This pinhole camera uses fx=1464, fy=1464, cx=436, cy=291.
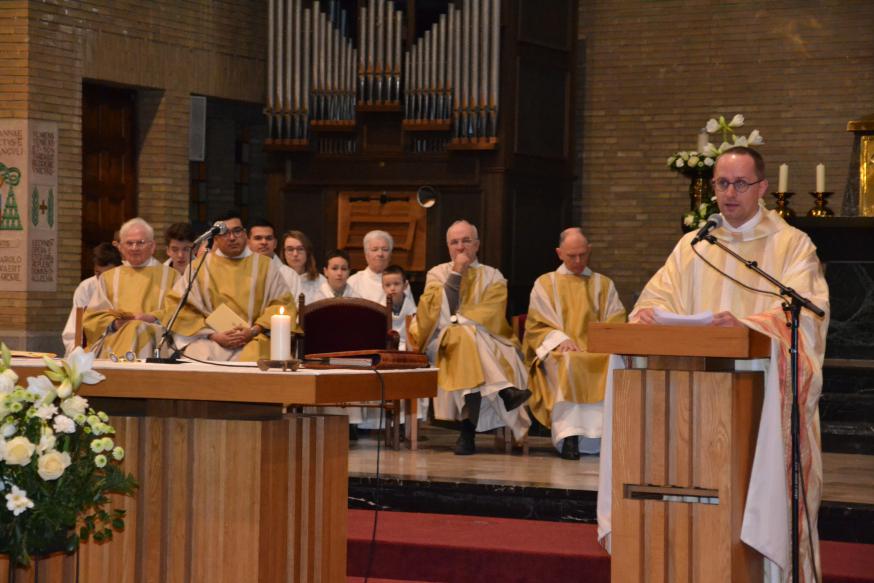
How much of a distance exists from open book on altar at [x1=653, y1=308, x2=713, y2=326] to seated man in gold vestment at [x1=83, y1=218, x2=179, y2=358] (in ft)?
12.7

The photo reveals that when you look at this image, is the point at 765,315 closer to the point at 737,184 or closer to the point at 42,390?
the point at 737,184

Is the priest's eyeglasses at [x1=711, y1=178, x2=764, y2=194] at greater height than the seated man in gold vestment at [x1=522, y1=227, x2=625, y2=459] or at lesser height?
greater

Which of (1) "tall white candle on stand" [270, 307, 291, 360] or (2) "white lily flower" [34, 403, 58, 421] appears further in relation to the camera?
(1) "tall white candle on stand" [270, 307, 291, 360]

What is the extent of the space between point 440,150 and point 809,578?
7.53 metres

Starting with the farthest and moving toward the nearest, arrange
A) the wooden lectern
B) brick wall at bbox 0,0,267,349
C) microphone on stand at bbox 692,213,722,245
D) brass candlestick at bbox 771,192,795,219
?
brick wall at bbox 0,0,267,349
brass candlestick at bbox 771,192,795,219
microphone on stand at bbox 692,213,722,245
the wooden lectern

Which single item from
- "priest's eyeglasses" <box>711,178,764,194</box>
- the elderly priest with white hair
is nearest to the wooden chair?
the elderly priest with white hair

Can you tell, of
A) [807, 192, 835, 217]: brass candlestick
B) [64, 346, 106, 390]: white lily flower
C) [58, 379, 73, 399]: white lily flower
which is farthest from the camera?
[807, 192, 835, 217]: brass candlestick

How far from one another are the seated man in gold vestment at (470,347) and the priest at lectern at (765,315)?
121 inches

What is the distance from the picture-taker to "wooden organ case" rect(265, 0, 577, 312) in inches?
462

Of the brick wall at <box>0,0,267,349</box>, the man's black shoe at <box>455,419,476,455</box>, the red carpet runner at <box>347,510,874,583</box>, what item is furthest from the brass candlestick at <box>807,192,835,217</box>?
the brick wall at <box>0,0,267,349</box>

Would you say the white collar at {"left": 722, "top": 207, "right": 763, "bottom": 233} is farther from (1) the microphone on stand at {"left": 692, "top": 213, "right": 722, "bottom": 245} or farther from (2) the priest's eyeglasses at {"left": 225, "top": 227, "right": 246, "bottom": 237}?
(2) the priest's eyeglasses at {"left": 225, "top": 227, "right": 246, "bottom": 237}

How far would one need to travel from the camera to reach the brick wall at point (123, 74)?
36.6ft

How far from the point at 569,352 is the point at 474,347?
1.85 ft

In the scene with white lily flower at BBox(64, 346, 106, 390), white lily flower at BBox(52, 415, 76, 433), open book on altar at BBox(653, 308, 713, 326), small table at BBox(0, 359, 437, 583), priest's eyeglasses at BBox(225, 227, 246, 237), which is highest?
priest's eyeglasses at BBox(225, 227, 246, 237)
